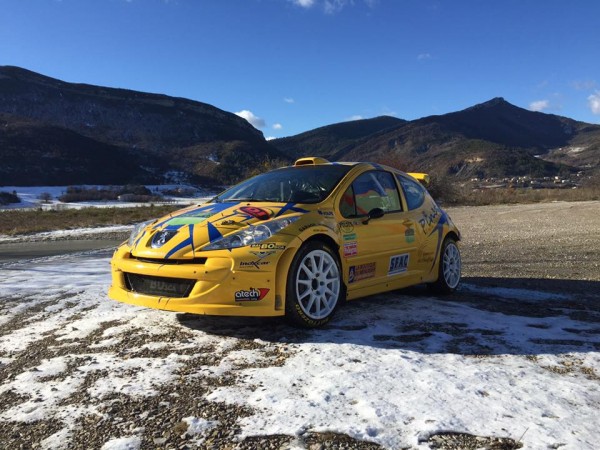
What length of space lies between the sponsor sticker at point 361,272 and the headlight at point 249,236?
0.87 meters

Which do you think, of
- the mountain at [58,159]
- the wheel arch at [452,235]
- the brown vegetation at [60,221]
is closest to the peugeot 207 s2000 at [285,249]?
the wheel arch at [452,235]

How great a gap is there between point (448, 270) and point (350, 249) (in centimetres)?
186

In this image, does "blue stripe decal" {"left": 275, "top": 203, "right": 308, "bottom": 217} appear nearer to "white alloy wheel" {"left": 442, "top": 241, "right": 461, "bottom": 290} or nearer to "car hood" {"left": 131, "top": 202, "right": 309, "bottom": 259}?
"car hood" {"left": 131, "top": 202, "right": 309, "bottom": 259}

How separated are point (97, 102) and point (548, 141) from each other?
159m

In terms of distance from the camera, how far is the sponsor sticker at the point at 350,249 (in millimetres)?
4574

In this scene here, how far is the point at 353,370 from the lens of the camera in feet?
10.8

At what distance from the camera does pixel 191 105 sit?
550 feet

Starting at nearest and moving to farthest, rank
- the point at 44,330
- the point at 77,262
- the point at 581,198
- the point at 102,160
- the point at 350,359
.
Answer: the point at 350,359, the point at 44,330, the point at 77,262, the point at 581,198, the point at 102,160

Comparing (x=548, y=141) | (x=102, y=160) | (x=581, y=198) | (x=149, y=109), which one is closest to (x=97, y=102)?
(x=149, y=109)

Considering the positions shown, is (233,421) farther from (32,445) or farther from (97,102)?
(97,102)

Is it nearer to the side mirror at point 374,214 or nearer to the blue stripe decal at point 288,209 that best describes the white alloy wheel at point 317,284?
the blue stripe decal at point 288,209

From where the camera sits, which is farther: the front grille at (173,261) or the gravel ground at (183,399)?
the front grille at (173,261)

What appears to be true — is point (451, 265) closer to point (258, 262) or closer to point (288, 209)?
point (288, 209)

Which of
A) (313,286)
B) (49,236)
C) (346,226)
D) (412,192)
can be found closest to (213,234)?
(313,286)
